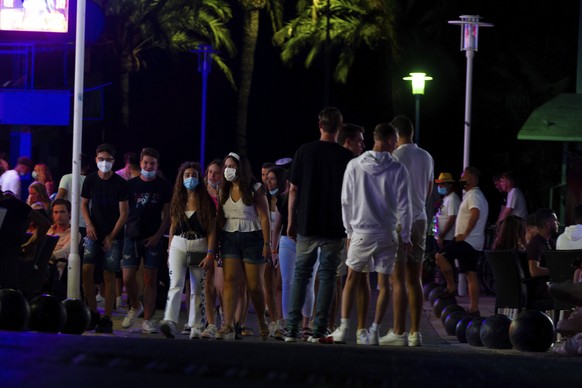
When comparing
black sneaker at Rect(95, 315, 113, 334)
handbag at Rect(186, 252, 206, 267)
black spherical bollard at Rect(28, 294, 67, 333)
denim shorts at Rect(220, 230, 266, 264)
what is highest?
denim shorts at Rect(220, 230, 266, 264)

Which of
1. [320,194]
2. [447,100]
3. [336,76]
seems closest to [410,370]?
[320,194]

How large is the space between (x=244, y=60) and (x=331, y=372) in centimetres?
5757

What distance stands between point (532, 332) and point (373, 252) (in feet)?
4.59

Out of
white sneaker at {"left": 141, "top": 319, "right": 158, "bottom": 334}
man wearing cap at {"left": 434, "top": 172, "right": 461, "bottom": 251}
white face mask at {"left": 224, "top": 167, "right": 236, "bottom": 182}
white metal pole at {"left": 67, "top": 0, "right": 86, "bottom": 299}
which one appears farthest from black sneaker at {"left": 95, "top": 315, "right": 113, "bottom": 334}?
man wearing cap at {"left": 434, "top": 172, "right": 461, "bottom": 251}

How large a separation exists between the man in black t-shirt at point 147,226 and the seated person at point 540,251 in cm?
361

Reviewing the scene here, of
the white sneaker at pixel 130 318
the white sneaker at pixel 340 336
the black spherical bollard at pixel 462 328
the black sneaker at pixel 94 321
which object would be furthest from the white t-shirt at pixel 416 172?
the white sneaker at pixel 130 318

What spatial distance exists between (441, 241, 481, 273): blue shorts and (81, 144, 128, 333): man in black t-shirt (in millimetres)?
4456

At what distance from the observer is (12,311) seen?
9336 mm

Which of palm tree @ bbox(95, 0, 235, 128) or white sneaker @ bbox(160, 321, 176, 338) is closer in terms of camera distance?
white sneaker @ bbox(160, 321, 176, 338)

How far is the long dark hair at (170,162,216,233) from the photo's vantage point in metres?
12.1

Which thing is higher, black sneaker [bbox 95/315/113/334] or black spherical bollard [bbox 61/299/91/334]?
black spherical bollard [bbox 61/299/91/334]

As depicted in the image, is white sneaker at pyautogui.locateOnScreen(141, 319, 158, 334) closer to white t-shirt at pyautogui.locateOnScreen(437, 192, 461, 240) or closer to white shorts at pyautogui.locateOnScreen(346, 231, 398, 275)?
white shorts at pyautogui.locateOnScreen(346, 231, 398, 275)

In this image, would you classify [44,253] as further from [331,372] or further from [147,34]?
[147,34]

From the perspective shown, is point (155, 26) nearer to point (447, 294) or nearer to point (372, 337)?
point (447, 294)
